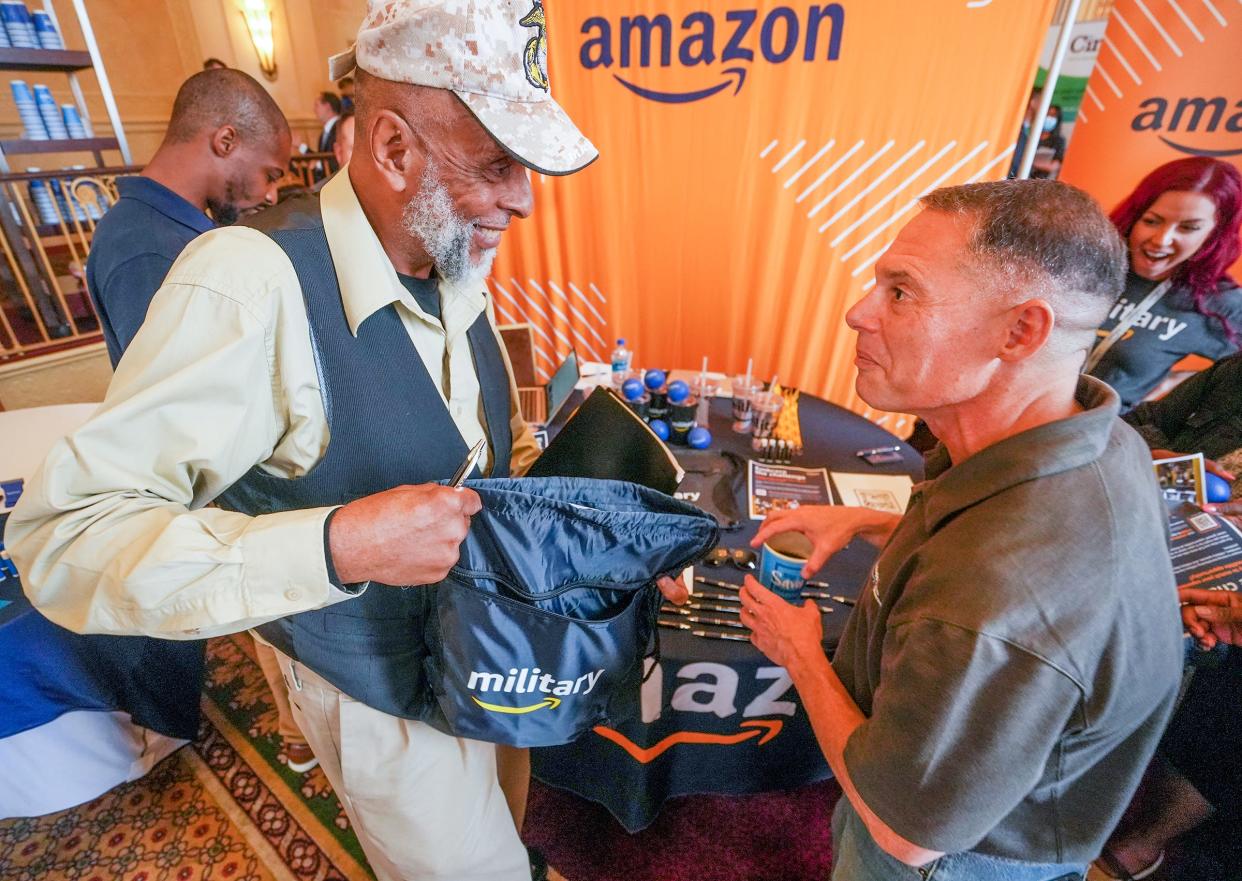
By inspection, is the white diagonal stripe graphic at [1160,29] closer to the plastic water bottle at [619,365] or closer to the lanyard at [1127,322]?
the lanyard at [1127,322]

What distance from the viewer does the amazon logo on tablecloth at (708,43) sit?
273 cm

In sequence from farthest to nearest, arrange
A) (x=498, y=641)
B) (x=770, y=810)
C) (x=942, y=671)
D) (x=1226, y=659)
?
(x=770, y=810), (x=1226, y=659), (x=498, y=641), (x=942, y=671)

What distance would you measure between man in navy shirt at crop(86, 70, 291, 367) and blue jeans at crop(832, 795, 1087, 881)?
231 cm

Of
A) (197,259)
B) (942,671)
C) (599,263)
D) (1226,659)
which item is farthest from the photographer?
(599,263)

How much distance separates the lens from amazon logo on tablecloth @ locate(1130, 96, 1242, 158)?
→ 10.1ft

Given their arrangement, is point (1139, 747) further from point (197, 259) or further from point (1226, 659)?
point (197, 259)

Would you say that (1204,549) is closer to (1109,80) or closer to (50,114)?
(1109,80)

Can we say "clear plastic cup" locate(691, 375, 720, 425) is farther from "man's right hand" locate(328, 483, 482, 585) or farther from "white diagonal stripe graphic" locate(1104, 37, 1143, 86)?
"white diagonal stripe graphic" locate(1104, 37, 1143, 86)

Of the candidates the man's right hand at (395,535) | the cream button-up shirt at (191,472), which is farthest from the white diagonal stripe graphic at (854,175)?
the man's right hand at (395,535)

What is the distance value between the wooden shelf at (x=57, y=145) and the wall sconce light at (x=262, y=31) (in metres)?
3.51

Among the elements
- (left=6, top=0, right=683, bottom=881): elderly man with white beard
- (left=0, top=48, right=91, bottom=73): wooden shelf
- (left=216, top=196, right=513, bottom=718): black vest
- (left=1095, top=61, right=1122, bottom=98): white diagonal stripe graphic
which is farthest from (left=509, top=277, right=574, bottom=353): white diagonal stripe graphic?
(left=1095, top=61, right=1122, bottom=98): white diagonal stripe graphic

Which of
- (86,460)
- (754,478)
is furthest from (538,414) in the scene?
(86,460)

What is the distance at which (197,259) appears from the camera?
2.85 feet

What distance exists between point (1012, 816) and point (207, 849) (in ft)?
7.18
